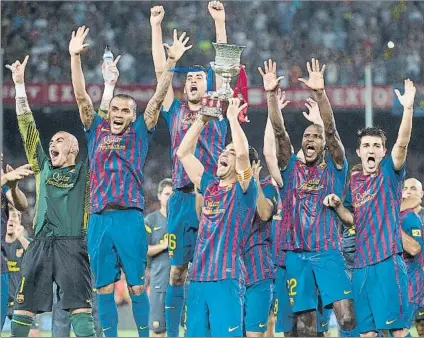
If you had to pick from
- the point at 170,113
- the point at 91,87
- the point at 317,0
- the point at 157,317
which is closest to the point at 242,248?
the point at 170,113

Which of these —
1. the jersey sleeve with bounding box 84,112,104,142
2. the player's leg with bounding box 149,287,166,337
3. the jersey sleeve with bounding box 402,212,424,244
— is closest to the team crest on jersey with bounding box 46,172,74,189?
the jersey sleeve with bounding box 84,112,104,142

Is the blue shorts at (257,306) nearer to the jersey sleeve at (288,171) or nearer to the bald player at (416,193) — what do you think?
the jersey sleeve at (288,171)

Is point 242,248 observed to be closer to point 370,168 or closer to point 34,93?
point 370,168

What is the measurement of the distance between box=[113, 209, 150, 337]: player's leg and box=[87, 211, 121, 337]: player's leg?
0.20 feet

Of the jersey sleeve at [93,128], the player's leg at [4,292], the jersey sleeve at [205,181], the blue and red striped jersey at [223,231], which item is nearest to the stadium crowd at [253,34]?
the player's leg at [4,292]

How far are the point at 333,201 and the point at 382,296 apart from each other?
27.3 inches

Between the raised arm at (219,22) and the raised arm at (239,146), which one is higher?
the raised arm at (219,22)

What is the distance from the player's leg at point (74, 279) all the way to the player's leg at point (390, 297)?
6.26ft

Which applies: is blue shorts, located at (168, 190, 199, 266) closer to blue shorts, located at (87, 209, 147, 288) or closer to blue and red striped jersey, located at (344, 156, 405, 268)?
blue shorts, located at (87, 209, 147, 288)

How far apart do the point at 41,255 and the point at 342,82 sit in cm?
649

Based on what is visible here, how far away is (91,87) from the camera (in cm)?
1281

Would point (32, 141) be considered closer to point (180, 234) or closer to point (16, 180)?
point (16, 180)

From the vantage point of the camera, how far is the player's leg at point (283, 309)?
7609 millimetres

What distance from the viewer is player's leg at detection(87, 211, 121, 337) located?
24.1 ft
